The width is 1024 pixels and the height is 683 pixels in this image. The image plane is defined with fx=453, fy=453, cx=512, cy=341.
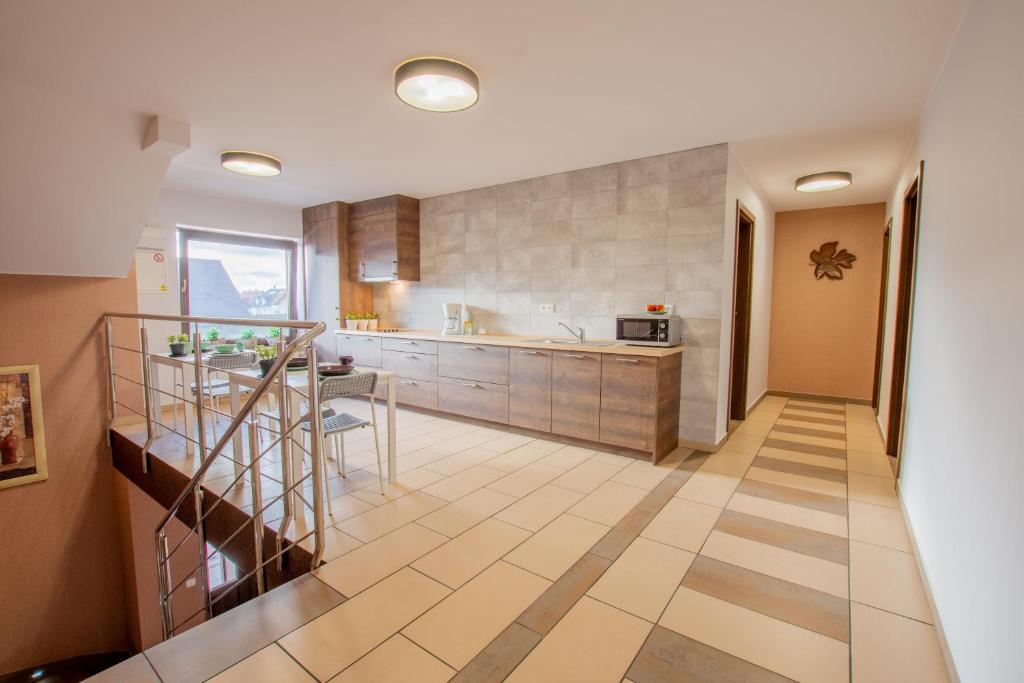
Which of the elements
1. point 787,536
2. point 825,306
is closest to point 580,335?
point 787,536

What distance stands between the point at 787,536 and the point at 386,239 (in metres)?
5.02

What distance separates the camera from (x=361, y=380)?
280cm

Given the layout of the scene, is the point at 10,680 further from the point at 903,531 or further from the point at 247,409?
the point at 903,531

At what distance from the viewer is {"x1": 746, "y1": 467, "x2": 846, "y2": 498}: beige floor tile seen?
3.15 metres

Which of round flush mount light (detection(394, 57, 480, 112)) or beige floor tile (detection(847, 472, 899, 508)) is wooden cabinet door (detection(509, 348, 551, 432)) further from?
beige floor tile (detection(847, 472, 899, 508))

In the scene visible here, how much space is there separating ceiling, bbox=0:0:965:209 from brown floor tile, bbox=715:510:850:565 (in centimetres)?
260

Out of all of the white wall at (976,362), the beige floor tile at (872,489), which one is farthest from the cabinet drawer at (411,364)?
the white wall at (976,362)

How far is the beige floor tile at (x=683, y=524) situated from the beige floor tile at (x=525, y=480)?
83 centimetres

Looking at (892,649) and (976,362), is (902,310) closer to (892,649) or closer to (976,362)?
(976,362)

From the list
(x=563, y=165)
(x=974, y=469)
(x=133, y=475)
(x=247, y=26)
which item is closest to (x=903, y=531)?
(x=974, y=469)

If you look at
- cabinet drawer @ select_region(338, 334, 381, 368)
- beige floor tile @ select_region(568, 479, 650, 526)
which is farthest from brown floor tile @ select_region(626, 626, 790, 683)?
cabinet drawer @ select_region(338, 334, 381, 368)

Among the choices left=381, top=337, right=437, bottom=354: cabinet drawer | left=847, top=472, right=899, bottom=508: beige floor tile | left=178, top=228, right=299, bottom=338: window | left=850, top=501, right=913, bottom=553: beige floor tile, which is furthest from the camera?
left=178, top=228, right=299, bottom=338: window

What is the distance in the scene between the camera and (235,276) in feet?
19.3

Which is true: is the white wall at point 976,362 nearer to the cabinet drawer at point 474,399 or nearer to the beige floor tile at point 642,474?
the beige floor tile at point 642,474
